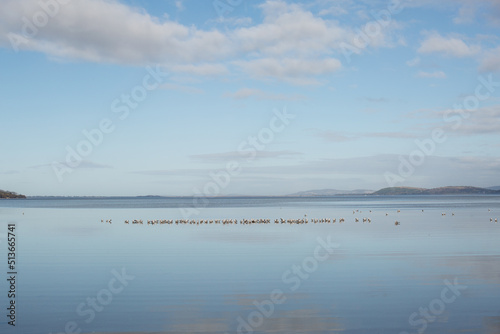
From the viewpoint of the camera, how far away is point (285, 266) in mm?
23734

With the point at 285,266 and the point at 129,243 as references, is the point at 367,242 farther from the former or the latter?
the point at 129,243

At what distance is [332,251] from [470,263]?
814 centimetres

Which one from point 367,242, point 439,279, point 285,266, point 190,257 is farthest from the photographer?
point 367,242

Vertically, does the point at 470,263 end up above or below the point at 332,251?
below

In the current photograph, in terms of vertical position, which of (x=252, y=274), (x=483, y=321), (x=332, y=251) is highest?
(x=332, y=251)

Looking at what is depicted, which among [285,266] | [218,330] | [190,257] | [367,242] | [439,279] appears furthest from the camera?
[367,242]

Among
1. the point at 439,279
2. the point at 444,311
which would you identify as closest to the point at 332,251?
the point at 439,279

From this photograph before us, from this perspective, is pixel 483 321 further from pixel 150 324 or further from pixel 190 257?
pixel 190 257

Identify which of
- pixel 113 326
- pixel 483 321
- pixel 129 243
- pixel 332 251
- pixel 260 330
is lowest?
pixel 483 321

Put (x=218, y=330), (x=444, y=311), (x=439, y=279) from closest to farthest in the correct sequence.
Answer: (x=218, y=330) < (x=444, y=311) < (x=439, y=279)

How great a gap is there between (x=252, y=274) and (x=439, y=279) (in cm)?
→ 799

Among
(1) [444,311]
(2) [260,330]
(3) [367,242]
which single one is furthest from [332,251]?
(2) [260,330]

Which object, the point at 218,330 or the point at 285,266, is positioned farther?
the point at 285,266

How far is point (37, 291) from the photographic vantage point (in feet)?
60.2
